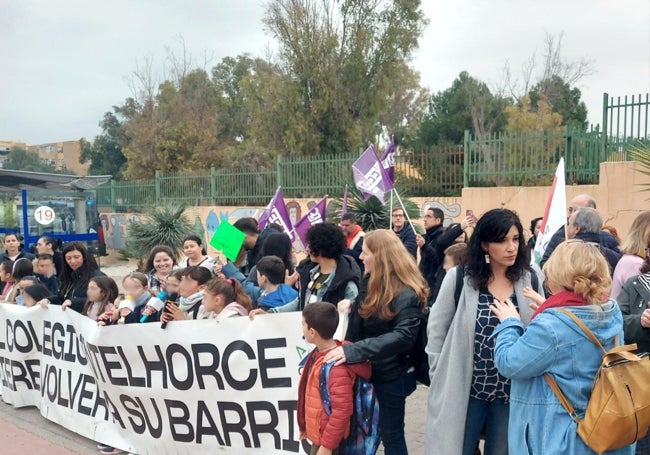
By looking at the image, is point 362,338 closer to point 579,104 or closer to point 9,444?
point 9,444

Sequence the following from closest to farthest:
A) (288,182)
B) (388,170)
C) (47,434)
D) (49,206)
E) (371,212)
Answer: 1. (47,434)
2. (388,170)
3. (371,212)
4. (49,206)
5. (288,182)

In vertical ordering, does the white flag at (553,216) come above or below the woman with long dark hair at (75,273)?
above

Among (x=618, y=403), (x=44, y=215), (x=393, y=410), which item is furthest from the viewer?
(x=44, y=215)

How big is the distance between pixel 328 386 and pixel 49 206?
13.3 metres

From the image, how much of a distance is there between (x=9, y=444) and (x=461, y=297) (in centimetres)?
437

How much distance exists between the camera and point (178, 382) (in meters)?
4.82

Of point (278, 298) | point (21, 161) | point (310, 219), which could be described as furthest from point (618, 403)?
point (21, 161)

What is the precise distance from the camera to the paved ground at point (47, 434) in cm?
531

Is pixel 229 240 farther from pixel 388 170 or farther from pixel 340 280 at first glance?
pixel 388 170

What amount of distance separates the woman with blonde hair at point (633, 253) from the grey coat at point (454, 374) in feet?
3.79

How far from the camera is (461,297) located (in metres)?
3.25

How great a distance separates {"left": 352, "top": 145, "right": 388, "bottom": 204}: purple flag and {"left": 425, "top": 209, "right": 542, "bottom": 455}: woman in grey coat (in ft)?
19.4

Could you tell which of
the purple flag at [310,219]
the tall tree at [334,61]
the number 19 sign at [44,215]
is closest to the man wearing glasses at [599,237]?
the purple flag at [310,219]

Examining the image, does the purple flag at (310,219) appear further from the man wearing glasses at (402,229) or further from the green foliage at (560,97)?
the green foliage at (560,97)
